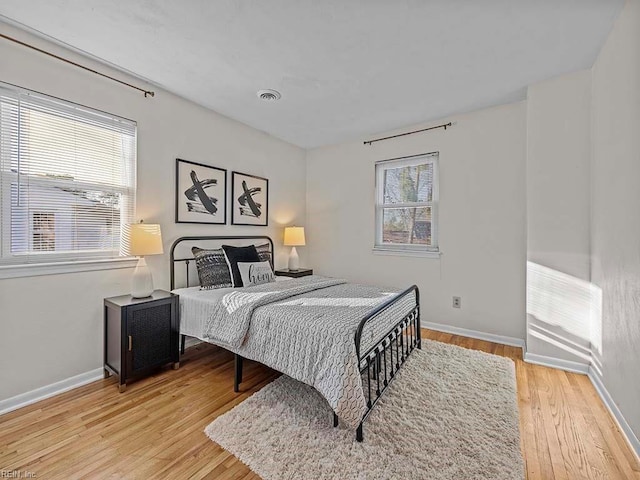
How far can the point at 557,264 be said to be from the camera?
2711 millimetres

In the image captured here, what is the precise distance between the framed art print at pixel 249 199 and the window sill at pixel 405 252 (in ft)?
5.35

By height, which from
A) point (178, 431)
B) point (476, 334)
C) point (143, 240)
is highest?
point (143, 240)

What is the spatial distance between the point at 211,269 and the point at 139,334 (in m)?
0.89

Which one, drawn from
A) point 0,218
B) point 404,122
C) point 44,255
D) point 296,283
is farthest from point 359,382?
point 404,122

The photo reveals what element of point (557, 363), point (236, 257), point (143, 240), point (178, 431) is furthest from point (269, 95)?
point (557, 363)

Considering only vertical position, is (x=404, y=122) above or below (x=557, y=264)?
above

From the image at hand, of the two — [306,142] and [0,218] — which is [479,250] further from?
[0,218]

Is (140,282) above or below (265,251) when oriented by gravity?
below

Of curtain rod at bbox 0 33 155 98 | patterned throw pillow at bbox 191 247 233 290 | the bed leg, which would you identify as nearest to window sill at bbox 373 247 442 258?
patterned throw pillow at bbox 191 247 233 290

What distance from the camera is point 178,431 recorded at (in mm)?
1855

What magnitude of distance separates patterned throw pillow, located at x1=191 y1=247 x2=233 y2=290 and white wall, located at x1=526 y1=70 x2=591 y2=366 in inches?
119

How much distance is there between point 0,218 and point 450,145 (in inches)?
164

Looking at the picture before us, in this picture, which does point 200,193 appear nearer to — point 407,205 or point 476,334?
point 407,205

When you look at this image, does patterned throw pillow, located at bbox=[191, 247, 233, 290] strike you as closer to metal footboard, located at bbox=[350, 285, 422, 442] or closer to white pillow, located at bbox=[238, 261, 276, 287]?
white pillow, located at bbox=[238, 261, 276, 287]
